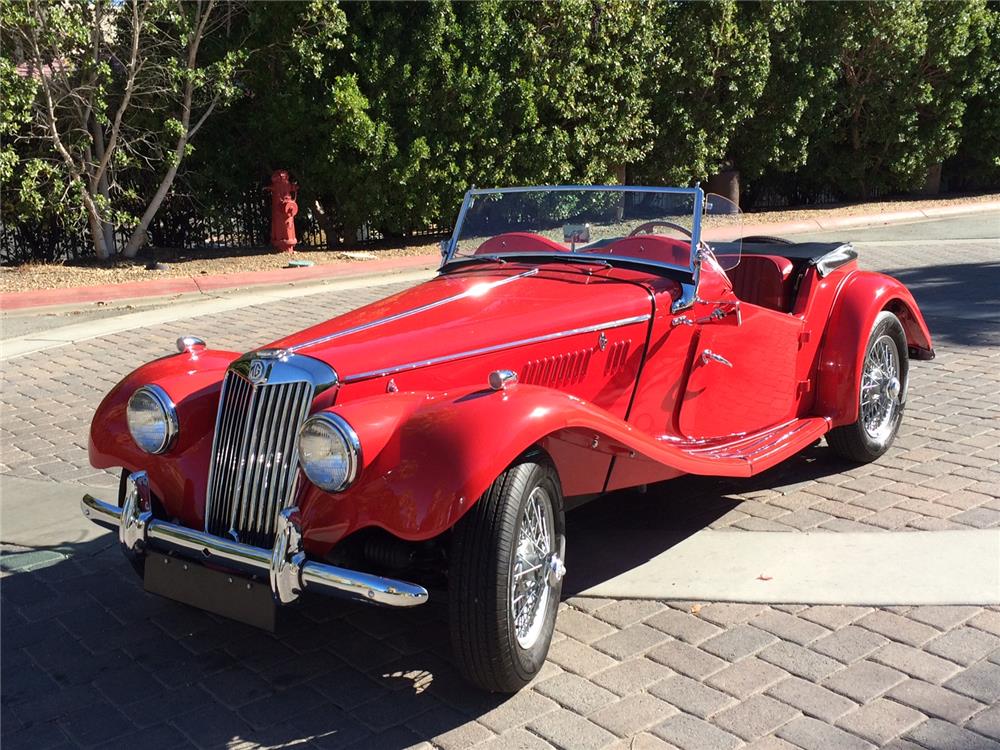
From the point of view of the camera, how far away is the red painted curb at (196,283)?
11.6m

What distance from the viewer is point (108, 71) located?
492 inches

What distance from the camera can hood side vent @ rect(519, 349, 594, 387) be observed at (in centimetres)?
386

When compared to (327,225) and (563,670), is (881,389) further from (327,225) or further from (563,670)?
(327,225)

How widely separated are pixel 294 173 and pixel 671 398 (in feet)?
38.7

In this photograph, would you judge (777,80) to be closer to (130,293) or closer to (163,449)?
(130,293)

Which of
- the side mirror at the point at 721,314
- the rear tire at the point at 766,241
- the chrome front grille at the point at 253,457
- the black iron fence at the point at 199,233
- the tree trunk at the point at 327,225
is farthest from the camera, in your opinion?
the tree trunk at the point at 327,225

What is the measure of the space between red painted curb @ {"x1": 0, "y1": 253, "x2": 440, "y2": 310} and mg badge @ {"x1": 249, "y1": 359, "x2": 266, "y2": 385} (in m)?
9.02

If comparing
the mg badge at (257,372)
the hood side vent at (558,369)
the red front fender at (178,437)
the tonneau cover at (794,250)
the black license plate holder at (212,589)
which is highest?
the tonneau cover at (794,250)

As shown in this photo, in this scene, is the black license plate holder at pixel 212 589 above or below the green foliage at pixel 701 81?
below

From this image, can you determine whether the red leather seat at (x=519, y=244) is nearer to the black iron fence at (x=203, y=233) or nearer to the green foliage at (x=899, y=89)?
the black iron fence at (x=203, y=233)

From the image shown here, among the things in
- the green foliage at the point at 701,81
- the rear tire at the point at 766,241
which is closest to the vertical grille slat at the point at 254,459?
the rear tire at the point at 766,241

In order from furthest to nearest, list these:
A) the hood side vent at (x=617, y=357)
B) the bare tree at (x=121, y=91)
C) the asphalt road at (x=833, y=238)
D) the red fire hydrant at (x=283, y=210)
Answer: the red fire hydrant at (x=283, y=210)
the bare tree at (x=121, y=91)
the asphalt road at (x=833, y=238)
the hood side vent at (x=617, y=357)

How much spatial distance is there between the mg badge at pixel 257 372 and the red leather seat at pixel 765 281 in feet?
9.02

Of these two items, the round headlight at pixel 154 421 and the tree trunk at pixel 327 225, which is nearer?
the round headlight at pixel 154 421
